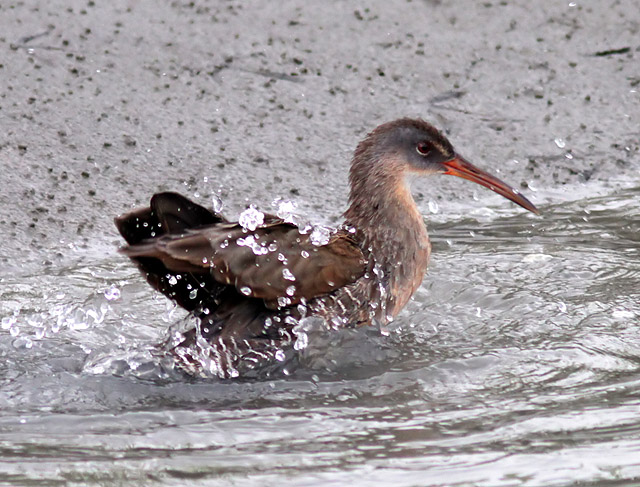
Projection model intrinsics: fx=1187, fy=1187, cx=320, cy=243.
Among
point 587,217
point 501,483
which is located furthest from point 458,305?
point 501,483

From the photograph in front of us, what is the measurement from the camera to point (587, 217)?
744 cm

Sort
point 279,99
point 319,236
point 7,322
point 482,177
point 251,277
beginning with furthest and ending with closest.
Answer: point 279,99 → point 482,177 → point 7,322 → point 319,236 → point 251,277

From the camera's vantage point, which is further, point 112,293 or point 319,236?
point 112,293

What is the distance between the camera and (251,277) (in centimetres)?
525

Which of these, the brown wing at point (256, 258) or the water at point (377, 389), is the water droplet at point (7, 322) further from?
the brown wing at point (256, 258)

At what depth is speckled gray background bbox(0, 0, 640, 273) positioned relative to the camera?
25.0 feet

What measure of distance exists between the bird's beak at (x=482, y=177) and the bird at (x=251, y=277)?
0.76 meters

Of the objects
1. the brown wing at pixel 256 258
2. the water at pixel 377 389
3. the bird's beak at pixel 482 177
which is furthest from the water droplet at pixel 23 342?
the bird's beak at pixel 482 177

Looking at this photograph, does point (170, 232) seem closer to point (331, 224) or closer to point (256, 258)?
point (256, 258)

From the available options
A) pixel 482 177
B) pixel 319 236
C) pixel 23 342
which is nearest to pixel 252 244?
pixel 319 236

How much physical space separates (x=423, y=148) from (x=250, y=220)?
137 cm

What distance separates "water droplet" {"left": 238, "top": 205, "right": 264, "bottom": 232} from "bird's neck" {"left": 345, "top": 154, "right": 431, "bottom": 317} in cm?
72

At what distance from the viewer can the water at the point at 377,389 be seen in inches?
170

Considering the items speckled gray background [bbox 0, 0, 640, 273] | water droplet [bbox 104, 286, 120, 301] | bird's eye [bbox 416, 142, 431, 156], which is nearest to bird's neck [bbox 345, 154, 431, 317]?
bird's eye [bbox 416, 142, 431, 156]
